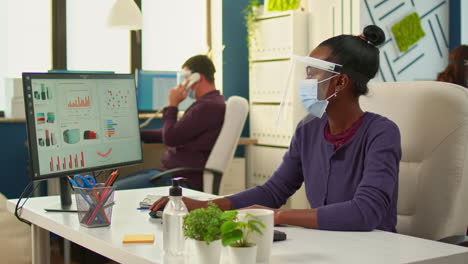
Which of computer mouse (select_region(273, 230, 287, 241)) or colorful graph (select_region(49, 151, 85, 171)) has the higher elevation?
colorful graph (select_region(49, 151, 85, 171))

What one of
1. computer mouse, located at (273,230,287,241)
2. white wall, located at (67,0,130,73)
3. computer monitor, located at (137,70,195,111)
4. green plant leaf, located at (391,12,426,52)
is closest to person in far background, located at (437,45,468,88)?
green plant leaf, located at (391,12,426,52)

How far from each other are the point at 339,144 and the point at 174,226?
744 millimetres

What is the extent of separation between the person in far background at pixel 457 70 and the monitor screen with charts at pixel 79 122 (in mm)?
2535

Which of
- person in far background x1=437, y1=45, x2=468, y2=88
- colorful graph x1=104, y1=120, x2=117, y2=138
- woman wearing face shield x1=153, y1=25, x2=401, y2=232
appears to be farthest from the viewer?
person in far background x1=437, y1=45, x2=468, y2=88

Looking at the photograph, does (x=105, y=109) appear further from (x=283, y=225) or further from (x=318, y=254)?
(x=318, y=254)

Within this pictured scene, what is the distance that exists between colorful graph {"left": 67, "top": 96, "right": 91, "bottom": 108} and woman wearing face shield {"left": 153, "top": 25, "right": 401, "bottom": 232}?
48 centimetres

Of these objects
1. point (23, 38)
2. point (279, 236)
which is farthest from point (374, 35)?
point (23, 38)

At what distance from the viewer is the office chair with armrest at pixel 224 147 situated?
349 centimetres

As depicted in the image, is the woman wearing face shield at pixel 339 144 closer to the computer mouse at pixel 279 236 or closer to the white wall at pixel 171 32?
the computer mouse at pixel 279 236

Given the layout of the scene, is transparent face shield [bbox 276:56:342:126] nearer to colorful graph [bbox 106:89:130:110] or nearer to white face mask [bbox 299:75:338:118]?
white face mask [bbox 299:75:338:118]

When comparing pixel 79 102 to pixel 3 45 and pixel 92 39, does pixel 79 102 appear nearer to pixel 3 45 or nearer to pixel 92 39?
pixel 3 45

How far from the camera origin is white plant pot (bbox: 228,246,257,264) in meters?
1.13

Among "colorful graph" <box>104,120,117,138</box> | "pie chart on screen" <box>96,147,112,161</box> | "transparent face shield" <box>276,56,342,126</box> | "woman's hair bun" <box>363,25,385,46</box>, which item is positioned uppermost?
"woman's hair bun" <box>363,25,385,46</box>

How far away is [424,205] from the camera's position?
77.2 inches
